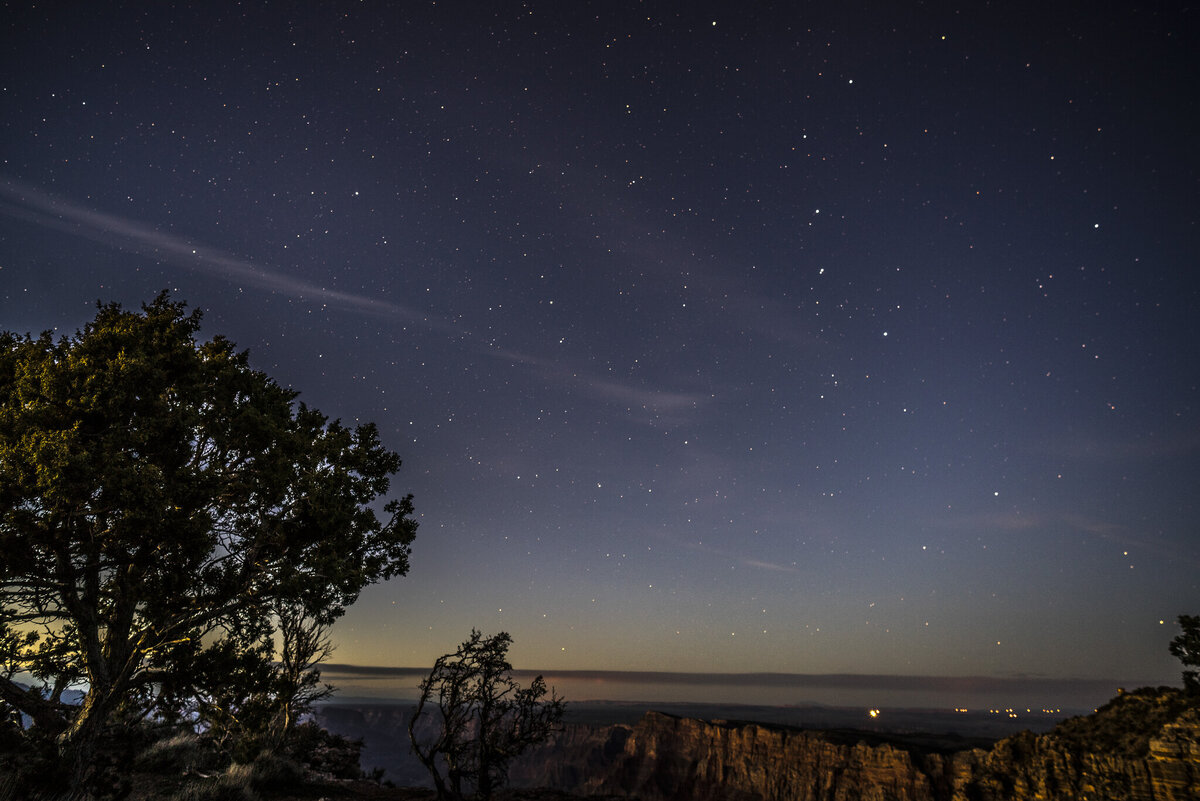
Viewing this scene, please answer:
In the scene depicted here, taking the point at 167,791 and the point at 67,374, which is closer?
the point at 67,374

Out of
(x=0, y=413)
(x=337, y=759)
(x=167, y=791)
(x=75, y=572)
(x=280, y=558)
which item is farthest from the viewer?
(x=337, y=759)

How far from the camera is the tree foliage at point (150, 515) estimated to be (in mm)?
10508

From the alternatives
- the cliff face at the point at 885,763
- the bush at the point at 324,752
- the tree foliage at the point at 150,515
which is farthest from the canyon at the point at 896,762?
the tree foliage at the point at 150,515

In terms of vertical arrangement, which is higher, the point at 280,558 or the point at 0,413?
the point at 0,413

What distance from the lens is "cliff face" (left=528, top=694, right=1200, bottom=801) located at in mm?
31422

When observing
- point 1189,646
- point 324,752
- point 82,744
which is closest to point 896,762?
point 1189,646

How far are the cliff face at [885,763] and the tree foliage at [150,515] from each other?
14.9 meters

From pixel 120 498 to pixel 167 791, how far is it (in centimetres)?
777

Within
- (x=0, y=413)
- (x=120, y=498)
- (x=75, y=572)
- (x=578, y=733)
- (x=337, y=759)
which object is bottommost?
(x=578, y=733)

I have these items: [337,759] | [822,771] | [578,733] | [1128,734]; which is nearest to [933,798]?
[822,771]

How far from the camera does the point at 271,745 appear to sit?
63.0 feet

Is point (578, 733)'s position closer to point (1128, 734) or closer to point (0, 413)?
point (1128, 734)

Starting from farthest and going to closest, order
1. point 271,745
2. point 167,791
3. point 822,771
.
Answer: point 822,771, point 271,745, point 167,791

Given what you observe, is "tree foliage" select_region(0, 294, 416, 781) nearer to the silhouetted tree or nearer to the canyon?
the canyon
